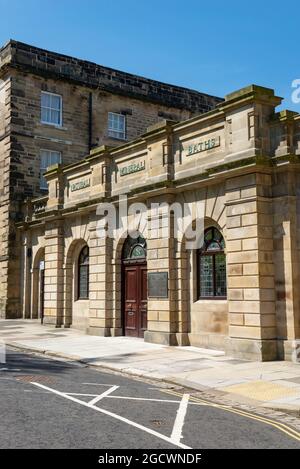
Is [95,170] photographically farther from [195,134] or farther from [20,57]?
[20,57]

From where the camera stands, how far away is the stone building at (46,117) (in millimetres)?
26656

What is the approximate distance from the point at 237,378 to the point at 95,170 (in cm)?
1164

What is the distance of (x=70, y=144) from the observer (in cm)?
2869

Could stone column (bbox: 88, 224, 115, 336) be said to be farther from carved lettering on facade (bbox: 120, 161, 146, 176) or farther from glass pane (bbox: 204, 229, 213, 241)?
glass pane (bbox: 204, 229, 213, 241)

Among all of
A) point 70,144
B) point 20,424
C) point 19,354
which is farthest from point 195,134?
point 70,144

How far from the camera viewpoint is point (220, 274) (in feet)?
49.7

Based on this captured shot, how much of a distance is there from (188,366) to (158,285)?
456 centimetres

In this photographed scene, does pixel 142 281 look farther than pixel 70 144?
No

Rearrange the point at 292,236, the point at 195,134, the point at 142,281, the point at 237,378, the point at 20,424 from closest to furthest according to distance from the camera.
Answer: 1. the point at 20,424
2. the point at 237,378
3. the point at 292,236
4. the point at 195,134
5. the point at 142,281

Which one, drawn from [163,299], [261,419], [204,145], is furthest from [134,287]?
[261,419]

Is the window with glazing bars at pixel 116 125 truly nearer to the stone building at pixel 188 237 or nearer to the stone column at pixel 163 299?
the stone building at pixel 188 237

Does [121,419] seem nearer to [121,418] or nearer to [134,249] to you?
[121,418]

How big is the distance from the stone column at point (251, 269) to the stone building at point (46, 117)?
15664mm

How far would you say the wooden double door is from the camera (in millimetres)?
18141
